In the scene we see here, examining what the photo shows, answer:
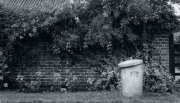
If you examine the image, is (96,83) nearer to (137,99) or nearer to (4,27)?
(137,99)

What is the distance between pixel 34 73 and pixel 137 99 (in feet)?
12.6

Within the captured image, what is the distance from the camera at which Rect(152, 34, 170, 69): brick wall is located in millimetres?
11133

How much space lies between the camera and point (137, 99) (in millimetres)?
8953

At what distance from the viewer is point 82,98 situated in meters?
9.10

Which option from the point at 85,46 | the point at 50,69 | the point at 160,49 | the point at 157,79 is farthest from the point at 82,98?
the point at 160,49

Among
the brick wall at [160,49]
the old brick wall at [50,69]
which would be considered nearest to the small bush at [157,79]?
the brick wall at [160,49]

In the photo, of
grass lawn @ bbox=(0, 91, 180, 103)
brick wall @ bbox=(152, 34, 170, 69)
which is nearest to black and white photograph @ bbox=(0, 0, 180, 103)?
brick wall @ bbox=(152, 34, 170, 69)

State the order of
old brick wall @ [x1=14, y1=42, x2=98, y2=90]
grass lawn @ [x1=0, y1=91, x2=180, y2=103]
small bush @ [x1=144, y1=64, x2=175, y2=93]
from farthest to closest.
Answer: old brick wall @ [x1=14, y1=42, x2=98, y2=90], small bush @ [x1=144, y1=64, x2=175, y2=93], grass lawn @ [x1=0, y1=91, x2=180, y2=103]

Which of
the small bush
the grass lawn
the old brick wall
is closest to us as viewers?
the grass lawn

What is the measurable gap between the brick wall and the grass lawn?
1.54 meters

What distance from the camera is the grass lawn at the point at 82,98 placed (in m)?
8.66

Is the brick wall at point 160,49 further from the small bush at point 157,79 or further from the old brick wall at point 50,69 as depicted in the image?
the old brick wall at point 50,69

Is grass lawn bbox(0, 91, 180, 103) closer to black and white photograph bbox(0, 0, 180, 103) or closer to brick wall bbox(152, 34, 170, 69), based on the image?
black and white photograph bbox(0, 0, 180, 103)

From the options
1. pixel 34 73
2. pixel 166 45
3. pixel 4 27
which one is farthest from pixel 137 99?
pixel 4 27
